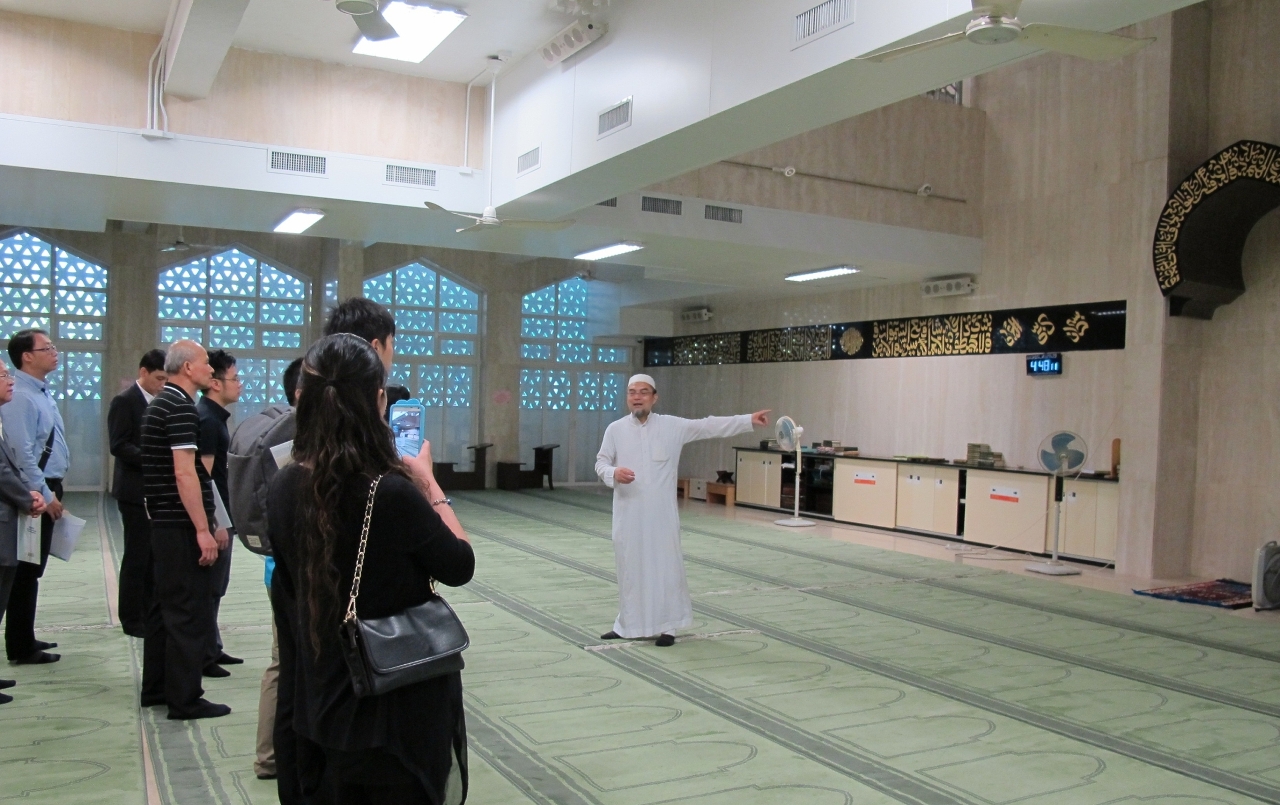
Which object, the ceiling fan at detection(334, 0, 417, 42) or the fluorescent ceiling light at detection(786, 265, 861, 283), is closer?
the ceiling fan at detection(334, 0, 417, 42)

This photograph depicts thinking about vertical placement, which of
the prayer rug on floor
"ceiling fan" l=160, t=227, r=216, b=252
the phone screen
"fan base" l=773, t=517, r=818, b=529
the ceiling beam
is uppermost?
the ceiling beam

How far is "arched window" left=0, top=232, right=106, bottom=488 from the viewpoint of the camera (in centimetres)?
1311

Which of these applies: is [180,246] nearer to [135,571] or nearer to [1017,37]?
[135,571]

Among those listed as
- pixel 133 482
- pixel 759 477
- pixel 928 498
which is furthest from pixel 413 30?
pixel 759 477

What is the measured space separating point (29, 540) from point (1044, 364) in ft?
28.6

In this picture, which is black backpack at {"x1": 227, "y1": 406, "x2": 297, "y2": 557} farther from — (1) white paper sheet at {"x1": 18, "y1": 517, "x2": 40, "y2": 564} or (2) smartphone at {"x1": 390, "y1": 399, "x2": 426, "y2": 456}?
(1) white paper sheet at {"x1": 18, "y1": 517, "x2": 40, "y2": 564}

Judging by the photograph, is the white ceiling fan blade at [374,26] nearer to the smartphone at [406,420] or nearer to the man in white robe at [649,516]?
the man in white robe at [649,516]

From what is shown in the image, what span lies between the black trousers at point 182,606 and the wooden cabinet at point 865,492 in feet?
28.3

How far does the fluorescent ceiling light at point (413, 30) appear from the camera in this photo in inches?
248

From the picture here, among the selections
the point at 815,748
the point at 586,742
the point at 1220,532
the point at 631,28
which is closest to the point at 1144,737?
the point at 815,748

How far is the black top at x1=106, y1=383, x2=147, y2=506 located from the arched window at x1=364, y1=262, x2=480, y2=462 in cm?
1016

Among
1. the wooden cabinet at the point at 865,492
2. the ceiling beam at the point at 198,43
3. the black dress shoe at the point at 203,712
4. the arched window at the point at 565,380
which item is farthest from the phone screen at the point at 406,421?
the arched window at the point at 565,380

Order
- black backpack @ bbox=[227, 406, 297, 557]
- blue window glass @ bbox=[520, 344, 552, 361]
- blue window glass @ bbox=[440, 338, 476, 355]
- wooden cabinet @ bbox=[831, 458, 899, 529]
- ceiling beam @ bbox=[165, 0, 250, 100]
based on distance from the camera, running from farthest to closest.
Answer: blue window glass @ bbox=[520, 344, 552, 361]
blue window glass @ bbox=[440, 338, 476, 355]
wooden cabinet @ bbox=[831, 458, 899, 529]
ceiling beam @ bbox=[165, 0, 250, 100]
black backpack @ bbox=[227, 406, 297, 557]

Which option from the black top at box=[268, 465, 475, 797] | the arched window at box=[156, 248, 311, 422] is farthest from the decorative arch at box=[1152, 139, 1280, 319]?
the arched window at box=[156, 248, 311, 422]
